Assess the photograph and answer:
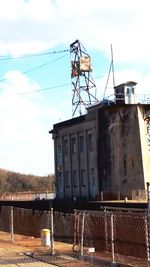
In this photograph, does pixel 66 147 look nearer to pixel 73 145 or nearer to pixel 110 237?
pixel 73 145

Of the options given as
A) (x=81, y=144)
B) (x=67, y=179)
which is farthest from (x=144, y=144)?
(x=67, y=179)

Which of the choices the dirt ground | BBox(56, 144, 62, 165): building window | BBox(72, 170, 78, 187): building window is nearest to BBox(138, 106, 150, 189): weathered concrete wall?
BBox(72, 170, 78, 187): building window

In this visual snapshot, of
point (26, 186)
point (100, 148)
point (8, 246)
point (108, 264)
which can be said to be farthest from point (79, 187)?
point (26, 186)

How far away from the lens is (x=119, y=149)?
59.7 meters

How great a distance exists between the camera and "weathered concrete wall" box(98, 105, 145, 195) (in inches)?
2301

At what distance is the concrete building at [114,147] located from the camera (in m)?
58.3

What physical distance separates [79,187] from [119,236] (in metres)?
49.8

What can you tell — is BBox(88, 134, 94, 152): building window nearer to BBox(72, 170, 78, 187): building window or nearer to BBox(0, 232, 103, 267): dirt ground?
BBox(72, 170, 78, 187): building window

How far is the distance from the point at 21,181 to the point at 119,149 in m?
109

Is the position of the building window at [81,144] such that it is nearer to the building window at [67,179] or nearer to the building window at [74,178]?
the building window at [74,178]

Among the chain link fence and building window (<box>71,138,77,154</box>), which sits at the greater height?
building window (<box>71,138,77,154</box>)

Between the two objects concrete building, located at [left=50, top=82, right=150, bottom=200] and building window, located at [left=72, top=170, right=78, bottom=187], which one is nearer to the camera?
concrete building, located at [left=50, top=82, right=150, bottom=200]

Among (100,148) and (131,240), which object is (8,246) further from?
(100,148)

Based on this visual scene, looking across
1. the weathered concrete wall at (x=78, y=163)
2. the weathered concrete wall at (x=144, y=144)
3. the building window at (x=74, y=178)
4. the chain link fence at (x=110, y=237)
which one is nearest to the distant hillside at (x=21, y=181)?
the weathered concrete wall at (x=78, y=163)
